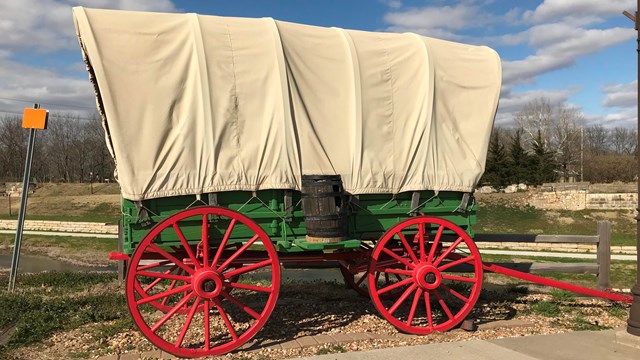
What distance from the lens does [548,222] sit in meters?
24.2

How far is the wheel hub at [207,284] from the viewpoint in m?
4.60

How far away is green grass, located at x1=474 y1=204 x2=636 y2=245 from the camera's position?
2236 cm

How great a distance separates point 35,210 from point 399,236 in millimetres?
36068

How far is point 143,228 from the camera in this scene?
4.72m

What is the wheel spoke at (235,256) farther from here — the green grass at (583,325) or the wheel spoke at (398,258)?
the green grass at (583,325)

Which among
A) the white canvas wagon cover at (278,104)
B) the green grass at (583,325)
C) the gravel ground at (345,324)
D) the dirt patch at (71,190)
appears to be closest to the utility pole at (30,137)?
the gravel ground at (345,324)

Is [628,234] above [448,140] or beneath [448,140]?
beneath

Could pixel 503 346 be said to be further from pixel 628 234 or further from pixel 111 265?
pixel 628 234

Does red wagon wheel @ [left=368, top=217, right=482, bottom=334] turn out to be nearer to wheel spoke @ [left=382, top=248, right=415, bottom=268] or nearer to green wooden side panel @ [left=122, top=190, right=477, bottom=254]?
wheel spoke @ [left=382, top=248, right=415, bottom=268]

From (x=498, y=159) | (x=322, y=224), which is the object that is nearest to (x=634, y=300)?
(x=322, y=224)

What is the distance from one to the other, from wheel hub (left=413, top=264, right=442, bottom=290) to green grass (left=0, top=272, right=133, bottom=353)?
327 cm

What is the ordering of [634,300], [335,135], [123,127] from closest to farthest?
1. [123,127]
2. [634,300]
3. [335,135]

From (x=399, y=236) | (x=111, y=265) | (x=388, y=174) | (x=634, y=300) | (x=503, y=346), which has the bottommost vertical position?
(x=111, y=265)

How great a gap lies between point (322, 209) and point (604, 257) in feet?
16.0
